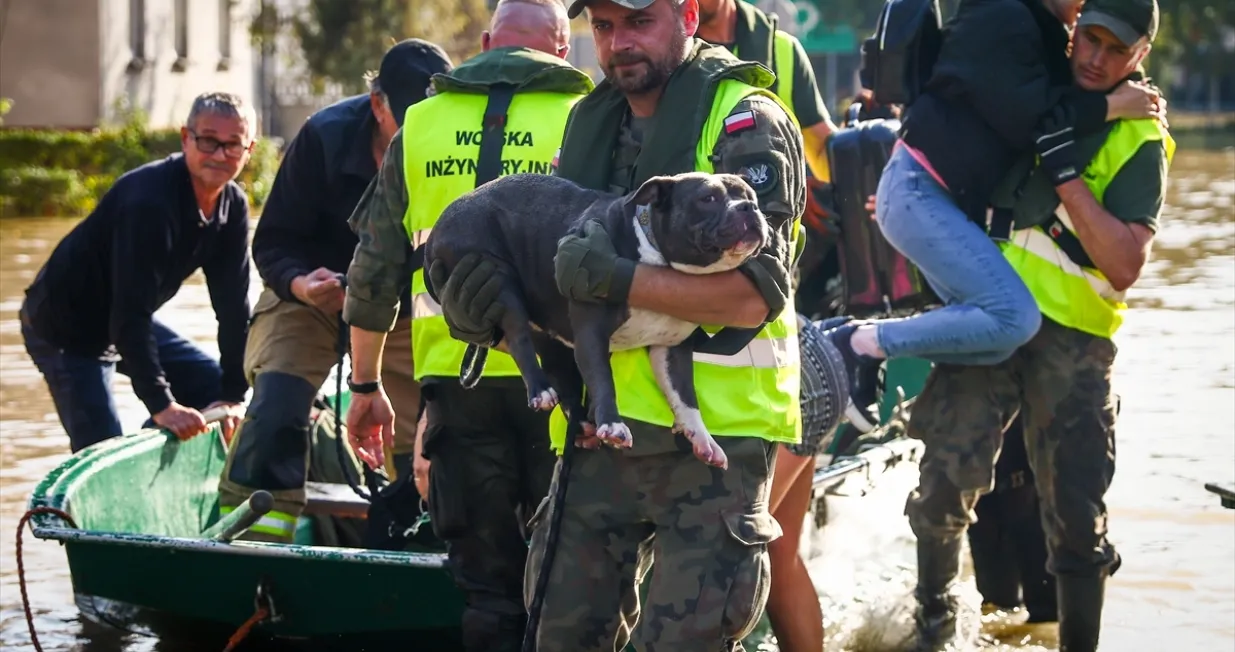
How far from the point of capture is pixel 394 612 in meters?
6.26

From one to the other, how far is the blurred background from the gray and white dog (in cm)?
220

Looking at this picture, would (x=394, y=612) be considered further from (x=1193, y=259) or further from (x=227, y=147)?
(x=1193, y=259)

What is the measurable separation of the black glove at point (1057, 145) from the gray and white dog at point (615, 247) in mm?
2065

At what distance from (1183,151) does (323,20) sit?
74.6 feet

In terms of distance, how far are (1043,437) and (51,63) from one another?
2622cm

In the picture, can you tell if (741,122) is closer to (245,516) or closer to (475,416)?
(475,416)

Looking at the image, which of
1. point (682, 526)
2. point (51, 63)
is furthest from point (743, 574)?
point (51, 63)

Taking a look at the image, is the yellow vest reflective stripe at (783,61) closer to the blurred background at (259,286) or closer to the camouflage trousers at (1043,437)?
the camouflage trousers at (1043,437)

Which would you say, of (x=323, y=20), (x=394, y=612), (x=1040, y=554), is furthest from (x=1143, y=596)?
(x=323, y=20)

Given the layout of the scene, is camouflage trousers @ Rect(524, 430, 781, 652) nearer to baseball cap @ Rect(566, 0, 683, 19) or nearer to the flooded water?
baseball cap @ Rect(566, 0, 683, 19)

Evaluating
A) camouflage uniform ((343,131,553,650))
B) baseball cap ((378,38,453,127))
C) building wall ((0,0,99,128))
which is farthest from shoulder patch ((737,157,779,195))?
building wall ((0,0,99,128))

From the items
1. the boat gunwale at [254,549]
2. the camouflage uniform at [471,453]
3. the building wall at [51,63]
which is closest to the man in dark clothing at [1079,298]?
the camouflage uniform at [471,453]

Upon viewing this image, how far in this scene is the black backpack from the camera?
20.6ft

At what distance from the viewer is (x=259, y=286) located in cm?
1642
